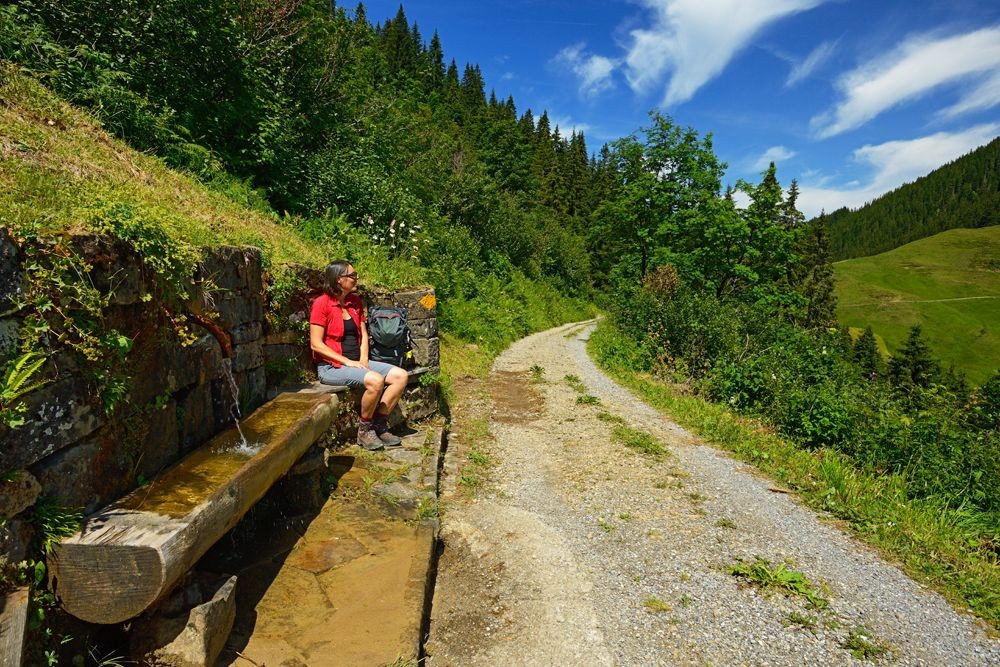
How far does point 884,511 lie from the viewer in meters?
4.98

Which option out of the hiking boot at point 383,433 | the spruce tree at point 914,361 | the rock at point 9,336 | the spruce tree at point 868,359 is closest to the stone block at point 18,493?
the rock at point 9,336

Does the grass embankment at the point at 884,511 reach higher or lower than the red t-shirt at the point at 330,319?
lower

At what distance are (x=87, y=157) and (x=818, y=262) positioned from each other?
4899 centimetres

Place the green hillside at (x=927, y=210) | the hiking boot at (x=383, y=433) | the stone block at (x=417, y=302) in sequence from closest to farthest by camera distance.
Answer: the hiking boot at (x=383, y=433) → the stone block at (x=417, y=302) → the green hillside at (x=927, y=210)

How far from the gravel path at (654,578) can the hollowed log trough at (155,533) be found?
1.54m

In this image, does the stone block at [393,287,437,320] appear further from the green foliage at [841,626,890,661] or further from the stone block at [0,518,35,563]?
the green foliage at [841,626,890,661]

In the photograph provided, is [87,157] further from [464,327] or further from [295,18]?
[464,327]

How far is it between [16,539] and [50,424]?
447 millimetres

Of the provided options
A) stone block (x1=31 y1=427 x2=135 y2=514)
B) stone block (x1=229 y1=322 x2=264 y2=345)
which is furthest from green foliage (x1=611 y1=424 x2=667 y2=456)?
stone block (x1=31 y1=427 x2=135 y2=514)

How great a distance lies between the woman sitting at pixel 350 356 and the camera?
5254 mm

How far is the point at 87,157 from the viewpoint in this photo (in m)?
4.60

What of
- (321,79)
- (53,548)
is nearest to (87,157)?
(53,548)

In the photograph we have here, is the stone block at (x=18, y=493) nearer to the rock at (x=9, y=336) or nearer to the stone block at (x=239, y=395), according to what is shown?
the rock at (x=9, y=336)

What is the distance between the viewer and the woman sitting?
5.25m
